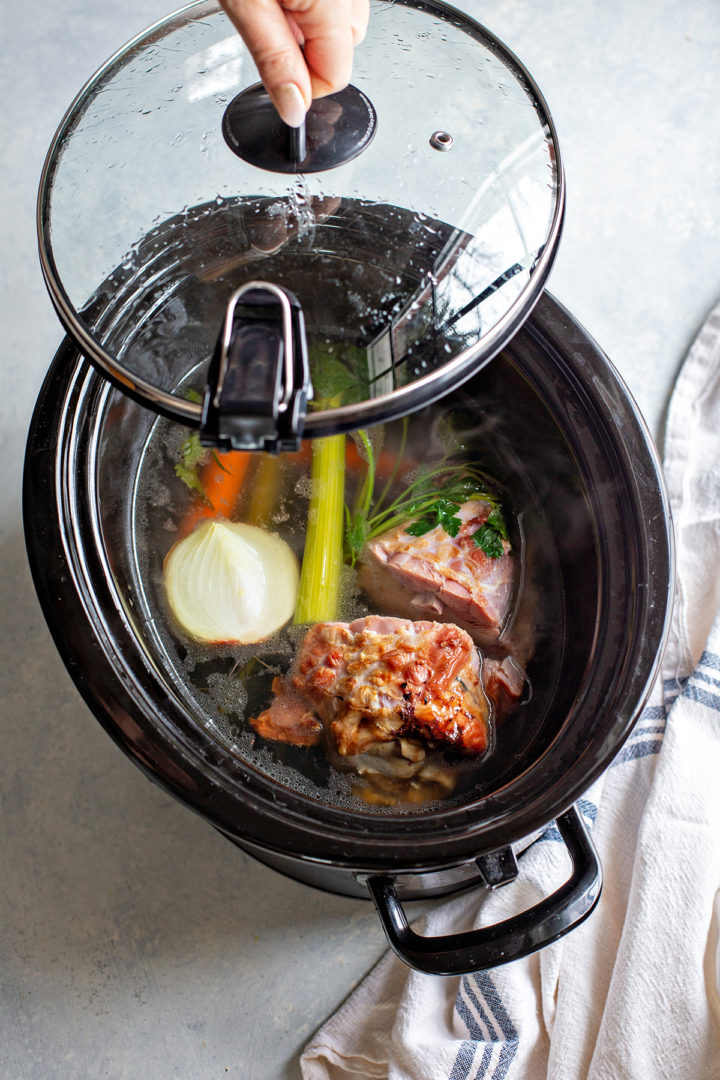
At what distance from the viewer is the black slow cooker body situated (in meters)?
0.99

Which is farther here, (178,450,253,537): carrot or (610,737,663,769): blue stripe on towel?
(610,737,663,769): blue stripe on towel

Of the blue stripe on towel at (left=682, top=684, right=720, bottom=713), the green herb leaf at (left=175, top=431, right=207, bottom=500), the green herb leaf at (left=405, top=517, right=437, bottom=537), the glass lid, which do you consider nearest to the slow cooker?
the glass lid

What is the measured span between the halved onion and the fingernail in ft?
1.89

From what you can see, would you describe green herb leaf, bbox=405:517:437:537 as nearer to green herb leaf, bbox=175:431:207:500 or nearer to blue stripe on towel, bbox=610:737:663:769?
green herb leaf, bbox=175:431:207:500

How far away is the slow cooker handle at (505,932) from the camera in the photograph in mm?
1016

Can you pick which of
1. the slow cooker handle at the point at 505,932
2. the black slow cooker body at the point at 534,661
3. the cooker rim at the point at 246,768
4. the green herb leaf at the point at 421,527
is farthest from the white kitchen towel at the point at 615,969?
the green herb leaf at the point at 421,527

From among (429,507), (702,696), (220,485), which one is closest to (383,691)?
(429,507)

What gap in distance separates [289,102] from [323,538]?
0.61 metres

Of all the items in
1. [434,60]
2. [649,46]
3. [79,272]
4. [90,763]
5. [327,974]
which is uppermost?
[649,46]

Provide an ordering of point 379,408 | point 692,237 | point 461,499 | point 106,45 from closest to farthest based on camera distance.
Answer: point 379,408
point 461,499
point 692,237
point 106,45

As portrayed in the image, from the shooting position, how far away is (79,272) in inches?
38.4

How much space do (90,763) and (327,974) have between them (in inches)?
22.1

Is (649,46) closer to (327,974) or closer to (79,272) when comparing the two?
(79,272)

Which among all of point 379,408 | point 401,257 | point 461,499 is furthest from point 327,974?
point 401,257
